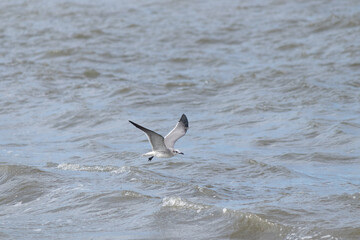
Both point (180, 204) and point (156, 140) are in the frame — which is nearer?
point (180, 204)

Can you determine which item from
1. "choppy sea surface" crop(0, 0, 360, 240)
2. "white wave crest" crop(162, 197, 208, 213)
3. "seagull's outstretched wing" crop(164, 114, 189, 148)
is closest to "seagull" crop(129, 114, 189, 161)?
"seagull's outstretched wing" crop(164, 114, 189, 148)

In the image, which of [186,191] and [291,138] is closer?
[186,191]

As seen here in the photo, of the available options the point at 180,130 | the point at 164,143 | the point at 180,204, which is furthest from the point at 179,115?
the point at 180,204

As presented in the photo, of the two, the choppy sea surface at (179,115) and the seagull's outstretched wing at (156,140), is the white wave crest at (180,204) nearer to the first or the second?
the choppy sea surface at (179,115)

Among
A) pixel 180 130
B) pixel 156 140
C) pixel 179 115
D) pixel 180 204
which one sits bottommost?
pixel 179 115

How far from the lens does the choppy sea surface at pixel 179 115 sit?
7.75 meters

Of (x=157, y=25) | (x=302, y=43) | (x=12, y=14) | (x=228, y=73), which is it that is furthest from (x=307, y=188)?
(x=12, y=14)

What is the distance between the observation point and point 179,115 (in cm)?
1320

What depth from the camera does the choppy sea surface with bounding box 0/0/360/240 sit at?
7750mm

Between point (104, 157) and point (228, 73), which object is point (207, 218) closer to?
point (104, 157)

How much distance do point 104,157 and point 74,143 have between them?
1.15m

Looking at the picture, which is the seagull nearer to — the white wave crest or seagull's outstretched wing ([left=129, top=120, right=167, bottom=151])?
seagull's outstretched wing ([left=129, top=120, right=167, bottom=151])

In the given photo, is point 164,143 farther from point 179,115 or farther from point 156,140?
point 179,115

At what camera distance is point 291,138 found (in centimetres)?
1146
